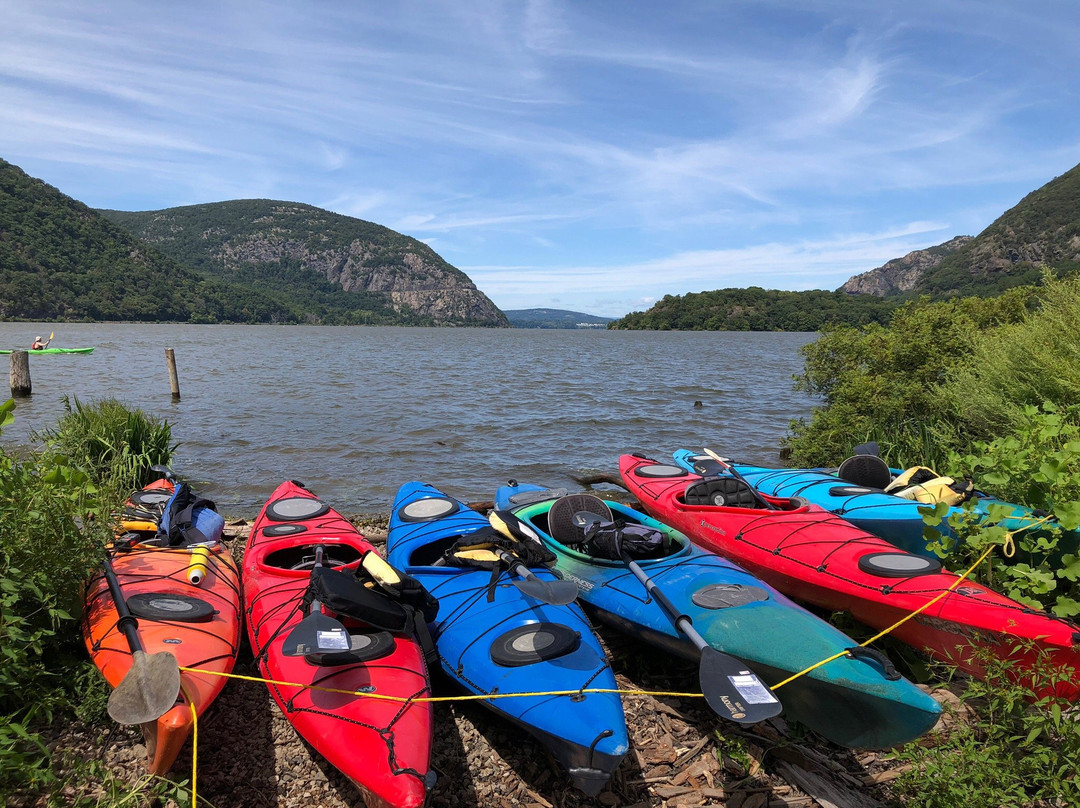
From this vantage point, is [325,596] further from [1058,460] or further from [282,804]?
[1058,460]

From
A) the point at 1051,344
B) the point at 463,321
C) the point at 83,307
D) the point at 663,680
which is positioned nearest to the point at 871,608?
the point at 663,680

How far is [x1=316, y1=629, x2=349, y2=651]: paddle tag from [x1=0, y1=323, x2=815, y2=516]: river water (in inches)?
237

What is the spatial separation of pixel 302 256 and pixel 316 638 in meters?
197

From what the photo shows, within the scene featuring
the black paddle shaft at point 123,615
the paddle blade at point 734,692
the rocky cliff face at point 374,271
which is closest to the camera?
the paddle blade at point 734,692

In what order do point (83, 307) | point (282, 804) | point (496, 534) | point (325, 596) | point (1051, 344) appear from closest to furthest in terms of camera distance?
point (282, 804) → point (325, 596) → point (496, 534) → point (1051, 344) → point (83, 307)

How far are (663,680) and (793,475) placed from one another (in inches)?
167

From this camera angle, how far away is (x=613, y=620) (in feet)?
15.0

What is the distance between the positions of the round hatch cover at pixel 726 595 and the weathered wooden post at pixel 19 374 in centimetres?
2044

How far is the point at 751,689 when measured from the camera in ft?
10.4

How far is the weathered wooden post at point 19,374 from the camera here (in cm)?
1688

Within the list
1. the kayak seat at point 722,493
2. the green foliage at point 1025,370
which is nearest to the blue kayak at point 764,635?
the kayak seat at point 722,493

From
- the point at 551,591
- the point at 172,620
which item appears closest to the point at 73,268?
the point at 172,620

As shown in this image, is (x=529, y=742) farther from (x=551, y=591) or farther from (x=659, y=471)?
(x=659, y=471)

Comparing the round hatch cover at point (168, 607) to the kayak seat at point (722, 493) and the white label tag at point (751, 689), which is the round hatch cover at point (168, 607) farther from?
the kayak seat at point (722, 493)
